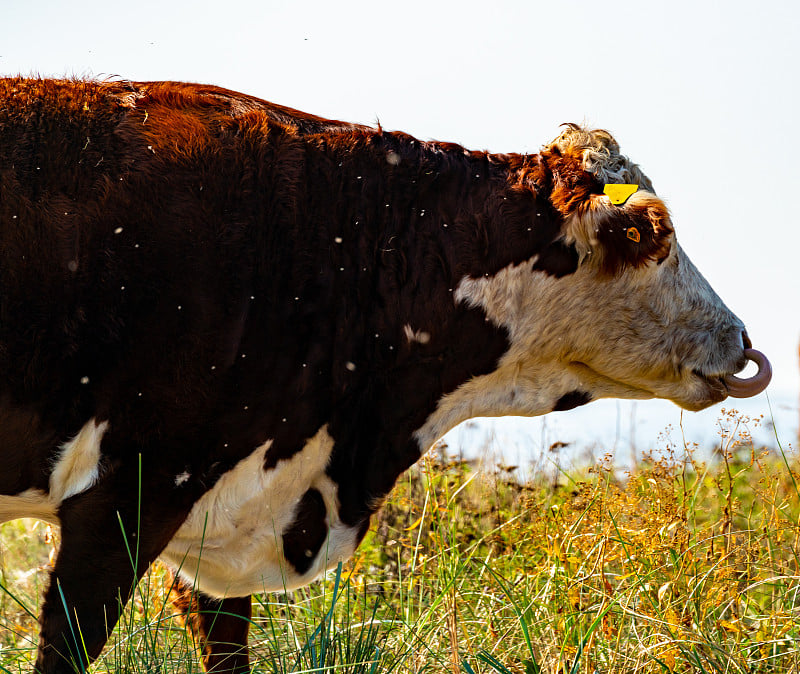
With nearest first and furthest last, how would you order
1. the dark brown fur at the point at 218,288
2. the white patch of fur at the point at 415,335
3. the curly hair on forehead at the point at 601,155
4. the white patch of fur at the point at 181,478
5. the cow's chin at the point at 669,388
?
1. the dark brown fur at the point at 218,288
2. the white patch of fur at the point at 181,478
3. the white patch of fur at the point at 415,335
4. the curly hair on forehead at the point at 601,155
5. the cow's chin at the point at 669,388

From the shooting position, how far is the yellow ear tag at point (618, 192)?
10.8 ft

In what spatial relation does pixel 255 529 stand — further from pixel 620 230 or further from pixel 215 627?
pixel 620 230

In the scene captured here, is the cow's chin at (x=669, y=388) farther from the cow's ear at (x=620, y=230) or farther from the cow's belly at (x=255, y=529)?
the cow's belly at (x=255, y=529)

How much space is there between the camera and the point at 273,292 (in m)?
2.90

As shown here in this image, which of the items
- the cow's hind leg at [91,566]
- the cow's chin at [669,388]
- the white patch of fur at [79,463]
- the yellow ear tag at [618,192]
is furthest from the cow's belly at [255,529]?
the yellow ear tag at [618,192]

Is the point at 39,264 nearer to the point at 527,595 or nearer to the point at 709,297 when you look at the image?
the point at 527,595

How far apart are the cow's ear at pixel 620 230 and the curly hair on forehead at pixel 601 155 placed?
0.13 m

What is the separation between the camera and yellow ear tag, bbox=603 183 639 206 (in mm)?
3283

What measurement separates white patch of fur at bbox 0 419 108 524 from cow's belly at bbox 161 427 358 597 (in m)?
0.39

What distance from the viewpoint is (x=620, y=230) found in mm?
3258

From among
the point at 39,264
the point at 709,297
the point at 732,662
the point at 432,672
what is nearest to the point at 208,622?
the point at 432,672

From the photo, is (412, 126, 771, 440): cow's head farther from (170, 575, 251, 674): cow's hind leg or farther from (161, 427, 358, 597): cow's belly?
(170, 575, 251, 674): cow's hind leg

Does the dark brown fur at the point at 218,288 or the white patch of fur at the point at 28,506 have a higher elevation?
the dark brown fur at the point at 218,288

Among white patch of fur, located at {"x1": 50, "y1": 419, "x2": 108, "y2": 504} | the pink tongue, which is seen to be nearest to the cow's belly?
white patch of fur, located at {"x1": 50, "y1": 419, "x2": 108, "y2": 504}
